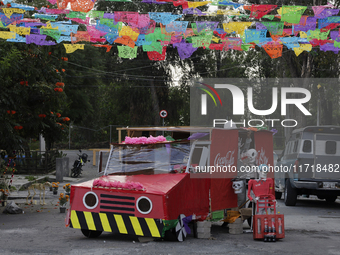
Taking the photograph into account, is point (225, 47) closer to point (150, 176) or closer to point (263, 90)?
point (150, 176)

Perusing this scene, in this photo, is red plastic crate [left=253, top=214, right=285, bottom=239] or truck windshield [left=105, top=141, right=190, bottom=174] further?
truck windshield [left=105, top=141, right=190, bottom=174]

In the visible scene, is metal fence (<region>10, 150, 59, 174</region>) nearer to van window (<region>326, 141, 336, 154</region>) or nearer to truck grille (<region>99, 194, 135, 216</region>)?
van window (<region>326, 141, 336, 154</region>)

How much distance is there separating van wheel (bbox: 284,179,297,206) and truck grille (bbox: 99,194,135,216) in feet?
26.2

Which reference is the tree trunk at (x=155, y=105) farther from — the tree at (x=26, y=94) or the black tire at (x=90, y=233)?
the black tire at (x=90, y=233)

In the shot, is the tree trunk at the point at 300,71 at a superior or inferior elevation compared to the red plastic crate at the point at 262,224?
superior

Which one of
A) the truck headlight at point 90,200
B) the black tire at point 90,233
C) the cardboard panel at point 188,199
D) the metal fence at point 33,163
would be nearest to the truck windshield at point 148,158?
the cardboard panel at point 188,199

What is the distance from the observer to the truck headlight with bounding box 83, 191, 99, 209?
353 inches

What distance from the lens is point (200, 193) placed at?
953 cm

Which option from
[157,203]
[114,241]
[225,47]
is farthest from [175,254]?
[225,47]

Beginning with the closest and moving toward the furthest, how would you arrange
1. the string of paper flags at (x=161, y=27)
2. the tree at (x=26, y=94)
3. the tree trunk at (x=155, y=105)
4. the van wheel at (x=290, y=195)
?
1. the string of paper flags at (x=161, y=27)
2. the tree at (x=26, y=94)
3. the van wheel at (x=290, y=195)
4. the tree trunk at (x=155, y=105)

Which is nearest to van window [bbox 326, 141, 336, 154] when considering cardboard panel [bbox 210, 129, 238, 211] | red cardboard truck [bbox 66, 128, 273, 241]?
red cardboard truck [bbox 66, 128, 273, 241]

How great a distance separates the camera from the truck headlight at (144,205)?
8.50 metres

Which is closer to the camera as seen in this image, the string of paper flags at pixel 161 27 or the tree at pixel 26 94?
the string of paper flags at pixel 161 27

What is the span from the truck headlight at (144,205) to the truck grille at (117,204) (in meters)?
0.12
